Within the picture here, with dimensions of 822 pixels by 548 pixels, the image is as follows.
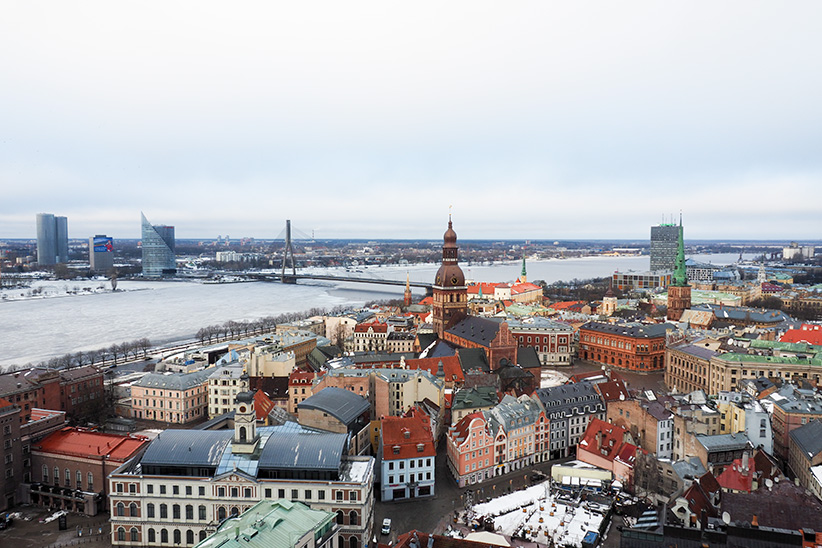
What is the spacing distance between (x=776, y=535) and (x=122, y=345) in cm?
5860

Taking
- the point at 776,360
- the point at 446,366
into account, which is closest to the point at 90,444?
the point at 446,366

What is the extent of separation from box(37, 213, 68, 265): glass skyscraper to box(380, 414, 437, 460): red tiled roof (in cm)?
18361

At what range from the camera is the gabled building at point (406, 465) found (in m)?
26.5

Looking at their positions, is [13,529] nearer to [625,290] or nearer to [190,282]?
[625,290]

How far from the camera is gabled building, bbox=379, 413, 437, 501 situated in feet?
87.0

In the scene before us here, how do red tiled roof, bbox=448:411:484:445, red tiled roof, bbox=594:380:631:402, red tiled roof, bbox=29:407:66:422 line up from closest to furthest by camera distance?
red tiled roof, bbox=448:411:484:445, red tiled roof, bbox=29:407:66:422, red tiled roof, bbox=594:380:631:402

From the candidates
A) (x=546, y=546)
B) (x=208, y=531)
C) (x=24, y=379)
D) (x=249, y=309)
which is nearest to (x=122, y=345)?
(x=24, y=379)

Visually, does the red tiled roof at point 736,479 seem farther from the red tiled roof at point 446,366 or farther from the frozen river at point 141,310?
the frozen river at point 141,310

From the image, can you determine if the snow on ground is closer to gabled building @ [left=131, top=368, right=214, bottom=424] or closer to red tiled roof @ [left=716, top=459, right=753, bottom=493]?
red tiled roof @ [left=716, top=459, right=753, bottom=493]

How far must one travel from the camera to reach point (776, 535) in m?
17.2

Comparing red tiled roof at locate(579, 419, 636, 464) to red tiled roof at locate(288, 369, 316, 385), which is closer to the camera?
red tiled roof at locate(579, 419, 636, 464)

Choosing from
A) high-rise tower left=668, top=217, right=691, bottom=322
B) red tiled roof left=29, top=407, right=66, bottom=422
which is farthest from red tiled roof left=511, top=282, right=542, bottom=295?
red tiled roof left=29, top=407, right=66, bottom=422

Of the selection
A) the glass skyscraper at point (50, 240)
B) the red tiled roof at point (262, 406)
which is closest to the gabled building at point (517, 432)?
the red tiled roof at point (262, 406)

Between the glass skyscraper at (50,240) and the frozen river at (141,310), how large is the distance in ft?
147
